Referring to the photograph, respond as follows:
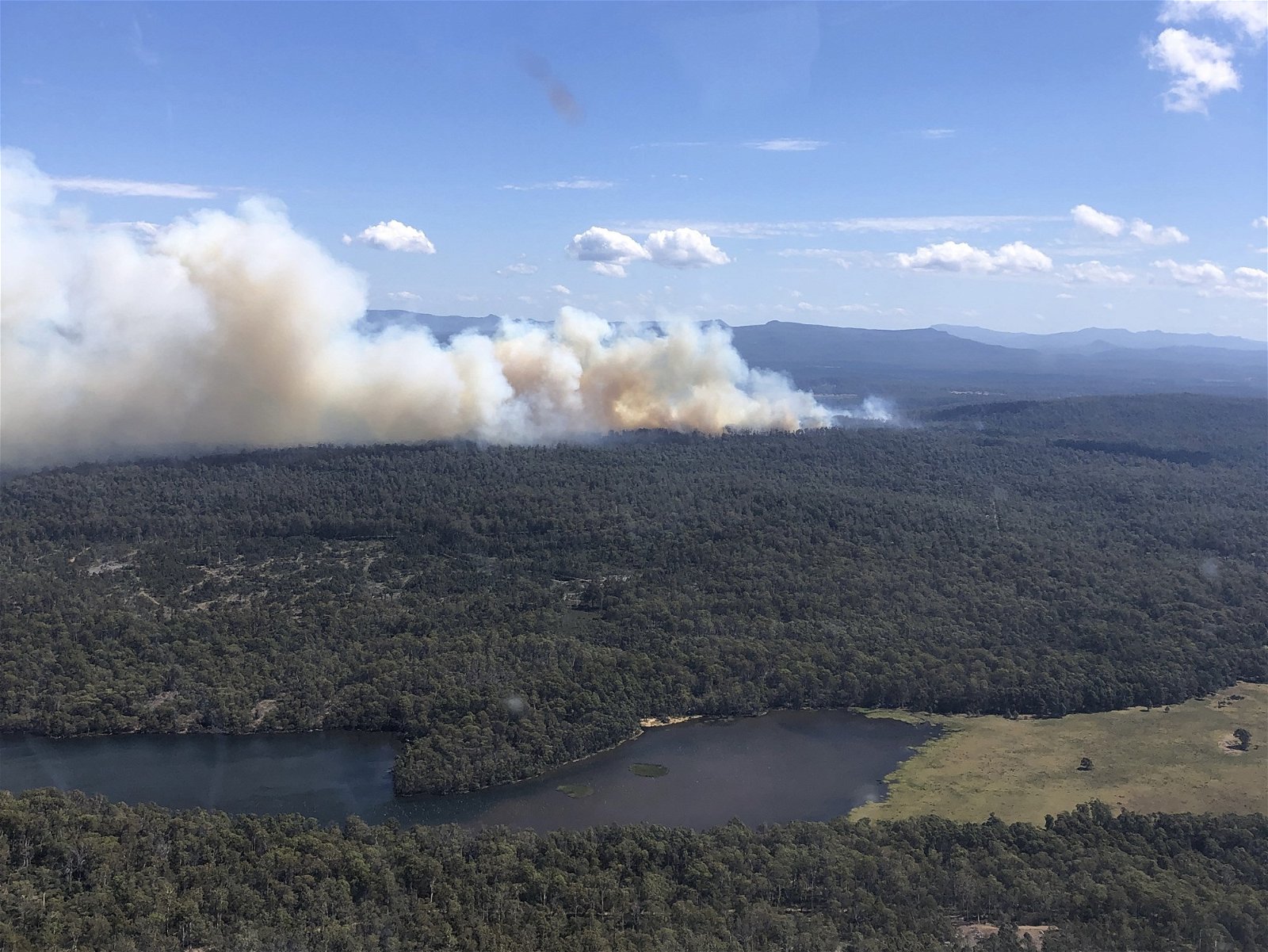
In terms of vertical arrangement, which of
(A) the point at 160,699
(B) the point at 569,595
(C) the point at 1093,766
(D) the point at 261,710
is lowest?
(C) the point at 1093,766

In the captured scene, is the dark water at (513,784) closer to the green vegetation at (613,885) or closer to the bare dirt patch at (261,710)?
the bare dirt patch at (261,710)

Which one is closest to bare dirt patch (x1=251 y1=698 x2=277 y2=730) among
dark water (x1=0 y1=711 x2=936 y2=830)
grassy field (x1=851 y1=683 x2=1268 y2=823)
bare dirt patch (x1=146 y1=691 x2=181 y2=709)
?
dark water (x1=0 y1=711 x2=936 y2=830)

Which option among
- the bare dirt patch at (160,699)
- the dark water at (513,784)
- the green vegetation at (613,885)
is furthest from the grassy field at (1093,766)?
the bare dirt patch at (160,699)

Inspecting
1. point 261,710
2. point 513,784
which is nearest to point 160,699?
point 261,710

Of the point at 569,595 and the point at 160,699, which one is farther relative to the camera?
the point at 569,595

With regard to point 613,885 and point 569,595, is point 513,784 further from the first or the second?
point 569,595
